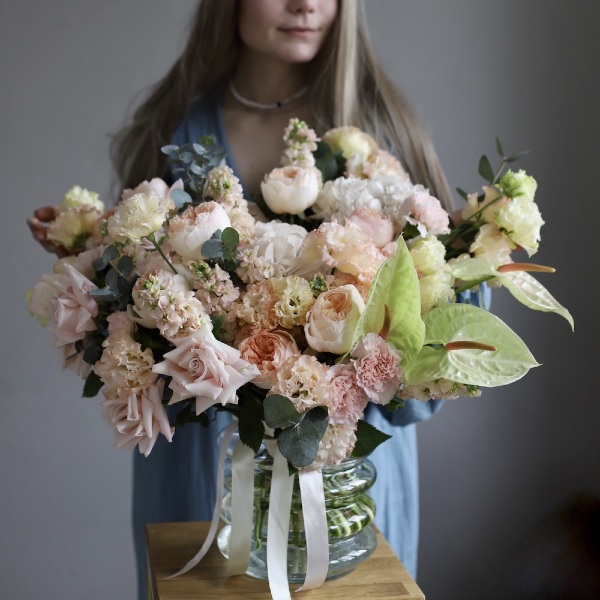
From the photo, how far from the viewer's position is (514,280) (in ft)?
2.78

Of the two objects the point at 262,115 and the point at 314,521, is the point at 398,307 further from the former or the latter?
the point at 262,115

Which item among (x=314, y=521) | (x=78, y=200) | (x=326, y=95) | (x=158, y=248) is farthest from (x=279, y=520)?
(x=326, y=95)

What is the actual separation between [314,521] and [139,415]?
0.17 metres

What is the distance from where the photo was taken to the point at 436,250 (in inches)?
29.7

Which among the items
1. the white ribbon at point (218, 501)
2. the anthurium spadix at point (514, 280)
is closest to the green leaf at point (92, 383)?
the white ribbon at point (218, 501)

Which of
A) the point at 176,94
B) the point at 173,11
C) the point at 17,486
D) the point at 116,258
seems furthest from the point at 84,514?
the point at 116,258

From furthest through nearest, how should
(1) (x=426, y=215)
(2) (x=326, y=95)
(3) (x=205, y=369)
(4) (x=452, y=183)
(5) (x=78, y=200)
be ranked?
(4) (x=452, y=183) < (2) (x=326, y=95) < (5) (x=78, y=200) < (1) (x=426, y=215) < (3) (x=205, y=369)

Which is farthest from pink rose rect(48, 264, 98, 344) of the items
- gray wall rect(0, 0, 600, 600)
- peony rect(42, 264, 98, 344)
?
gray wall rect(0, 0, 600, 600)

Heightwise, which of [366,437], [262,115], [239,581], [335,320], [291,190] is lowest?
[239,581]

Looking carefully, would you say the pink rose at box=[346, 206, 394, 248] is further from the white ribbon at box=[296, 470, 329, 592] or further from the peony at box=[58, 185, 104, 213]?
the peony at box=[58, 185, 104, 213]

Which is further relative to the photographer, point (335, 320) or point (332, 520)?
Result: point (332, 520)

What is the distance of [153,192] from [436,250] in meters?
0.25

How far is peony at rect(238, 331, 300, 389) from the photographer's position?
71 centimetres

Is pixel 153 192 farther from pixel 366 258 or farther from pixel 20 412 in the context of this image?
pixel 20 412
